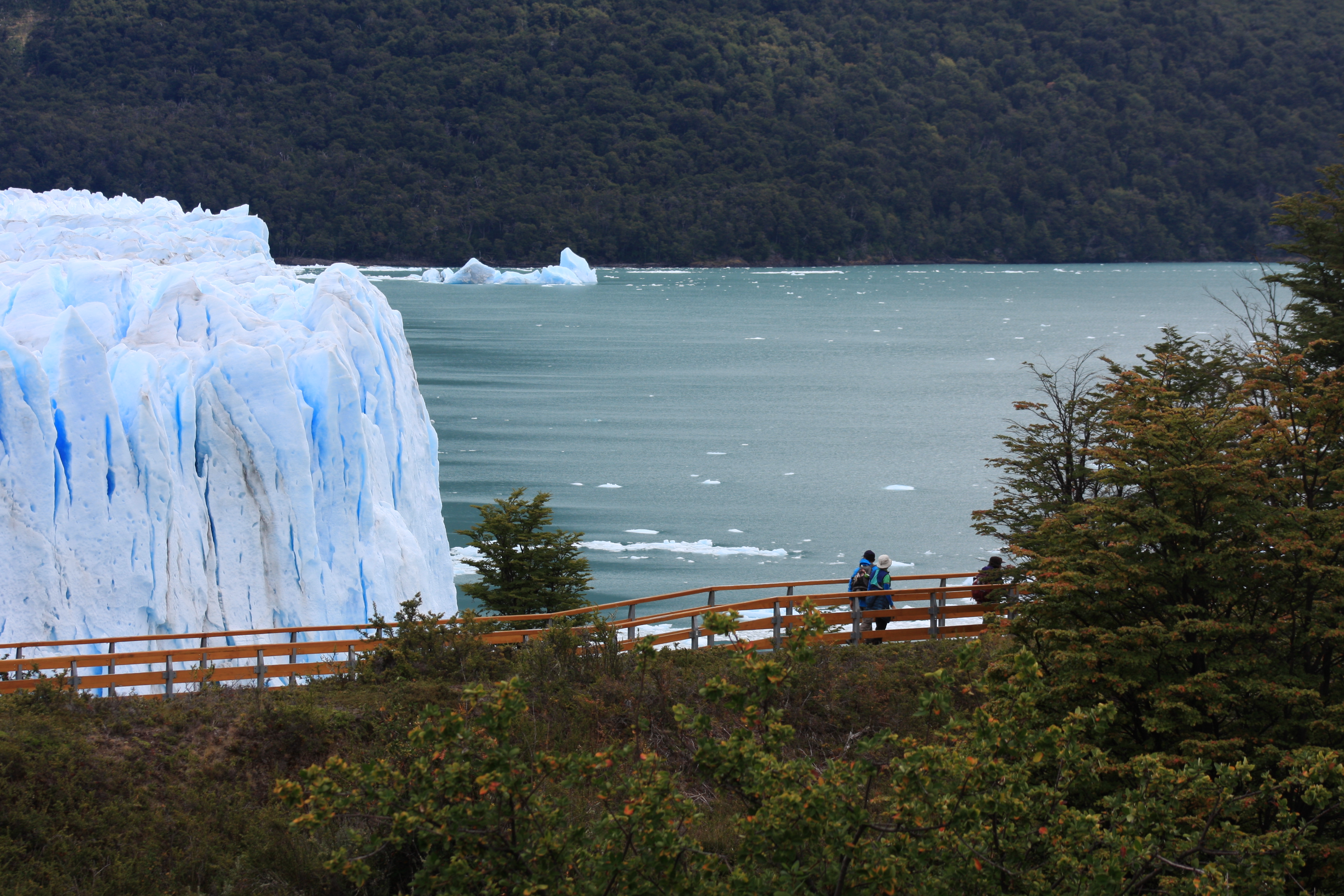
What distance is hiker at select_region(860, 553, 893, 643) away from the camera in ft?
50.9

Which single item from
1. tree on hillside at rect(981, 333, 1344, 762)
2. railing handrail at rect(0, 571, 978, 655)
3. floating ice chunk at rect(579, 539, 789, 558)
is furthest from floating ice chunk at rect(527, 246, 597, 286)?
tree on hillside at rect(981, 333, 1344, 762)

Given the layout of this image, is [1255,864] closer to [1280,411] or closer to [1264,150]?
[1280,411]

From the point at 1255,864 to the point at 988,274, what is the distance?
172 meters

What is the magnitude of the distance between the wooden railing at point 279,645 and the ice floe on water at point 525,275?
110 meters

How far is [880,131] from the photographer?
604 ft

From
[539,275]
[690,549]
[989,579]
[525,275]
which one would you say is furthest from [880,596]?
[539,275]

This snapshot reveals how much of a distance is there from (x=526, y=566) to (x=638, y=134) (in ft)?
540

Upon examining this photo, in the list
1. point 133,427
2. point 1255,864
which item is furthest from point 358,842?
point 133,427

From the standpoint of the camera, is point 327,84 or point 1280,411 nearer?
point 1280,411

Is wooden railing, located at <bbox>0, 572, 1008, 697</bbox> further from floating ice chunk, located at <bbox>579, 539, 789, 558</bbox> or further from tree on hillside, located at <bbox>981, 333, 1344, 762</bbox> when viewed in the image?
floating ice chunk, located at <bbox>579, 539, 789, 558</bbox>

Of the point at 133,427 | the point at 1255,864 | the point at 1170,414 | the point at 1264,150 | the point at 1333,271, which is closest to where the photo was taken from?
the point at 1255,864

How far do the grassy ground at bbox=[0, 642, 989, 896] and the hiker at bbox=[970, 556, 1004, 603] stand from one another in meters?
1.27

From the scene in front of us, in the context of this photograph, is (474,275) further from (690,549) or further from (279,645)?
(279,645)

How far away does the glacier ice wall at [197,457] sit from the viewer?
52.3 feet
